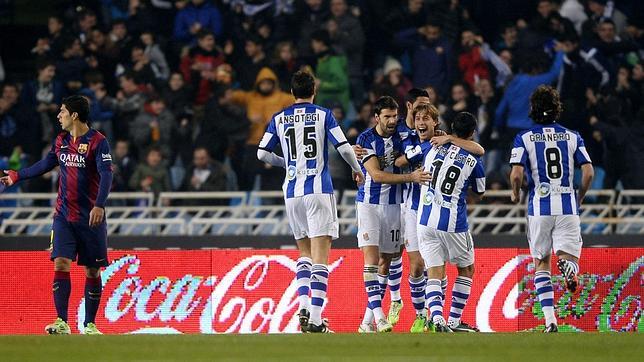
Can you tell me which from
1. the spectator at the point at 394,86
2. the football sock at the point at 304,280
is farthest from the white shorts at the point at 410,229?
the spectator at the point at 394,86

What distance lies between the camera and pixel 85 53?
854 inches

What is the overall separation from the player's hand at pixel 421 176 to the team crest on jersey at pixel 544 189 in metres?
1.04

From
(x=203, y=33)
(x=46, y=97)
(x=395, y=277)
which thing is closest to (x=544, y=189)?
(x=395, y=277)

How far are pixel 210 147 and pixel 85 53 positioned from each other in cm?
306

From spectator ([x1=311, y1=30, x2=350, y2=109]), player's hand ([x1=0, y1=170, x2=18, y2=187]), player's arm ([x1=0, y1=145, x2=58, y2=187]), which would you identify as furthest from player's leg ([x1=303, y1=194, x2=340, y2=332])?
spectator ([x1=311, y1=30, x2=350, y2=109])

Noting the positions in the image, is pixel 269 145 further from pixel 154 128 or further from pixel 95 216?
pixel 154 128

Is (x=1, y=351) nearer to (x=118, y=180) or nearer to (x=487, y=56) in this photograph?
(x=118, y=180)

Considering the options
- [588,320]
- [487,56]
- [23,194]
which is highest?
[487,56]

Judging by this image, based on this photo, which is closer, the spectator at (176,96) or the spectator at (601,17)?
the spectator at (176,96)

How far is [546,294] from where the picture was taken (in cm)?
1245

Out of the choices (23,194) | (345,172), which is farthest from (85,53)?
(345,172)

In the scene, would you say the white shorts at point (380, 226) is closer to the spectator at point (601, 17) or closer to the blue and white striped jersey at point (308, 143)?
the blue and white striped jersey at point (308, 143)

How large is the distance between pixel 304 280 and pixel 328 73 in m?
8.56

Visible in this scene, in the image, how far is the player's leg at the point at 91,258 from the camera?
41.2ft
